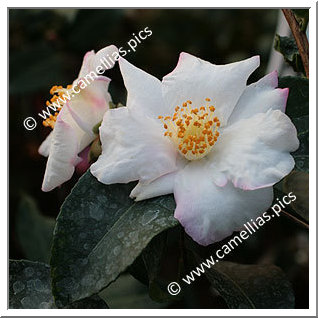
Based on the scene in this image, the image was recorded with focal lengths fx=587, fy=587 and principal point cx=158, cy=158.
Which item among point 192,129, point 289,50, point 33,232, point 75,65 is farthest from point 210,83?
point 75,65

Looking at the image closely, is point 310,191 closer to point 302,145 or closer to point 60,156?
point 302,145

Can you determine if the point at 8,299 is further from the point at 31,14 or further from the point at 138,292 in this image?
the point at 31,14

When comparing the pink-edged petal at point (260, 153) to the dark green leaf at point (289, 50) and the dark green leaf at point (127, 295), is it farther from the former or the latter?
the dark green leaf at point (127, 295)

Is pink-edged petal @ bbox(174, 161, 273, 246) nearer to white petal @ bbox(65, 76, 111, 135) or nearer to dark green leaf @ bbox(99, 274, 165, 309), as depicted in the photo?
white petal @ bbox(65, 76, 111, 135)

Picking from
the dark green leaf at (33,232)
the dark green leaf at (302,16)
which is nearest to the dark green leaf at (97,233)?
the dark green leaf at (302,16)

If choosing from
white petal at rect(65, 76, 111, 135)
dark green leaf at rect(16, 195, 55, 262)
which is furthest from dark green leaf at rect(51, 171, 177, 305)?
dark green leaf at rect(16, 195, 55, 262)
